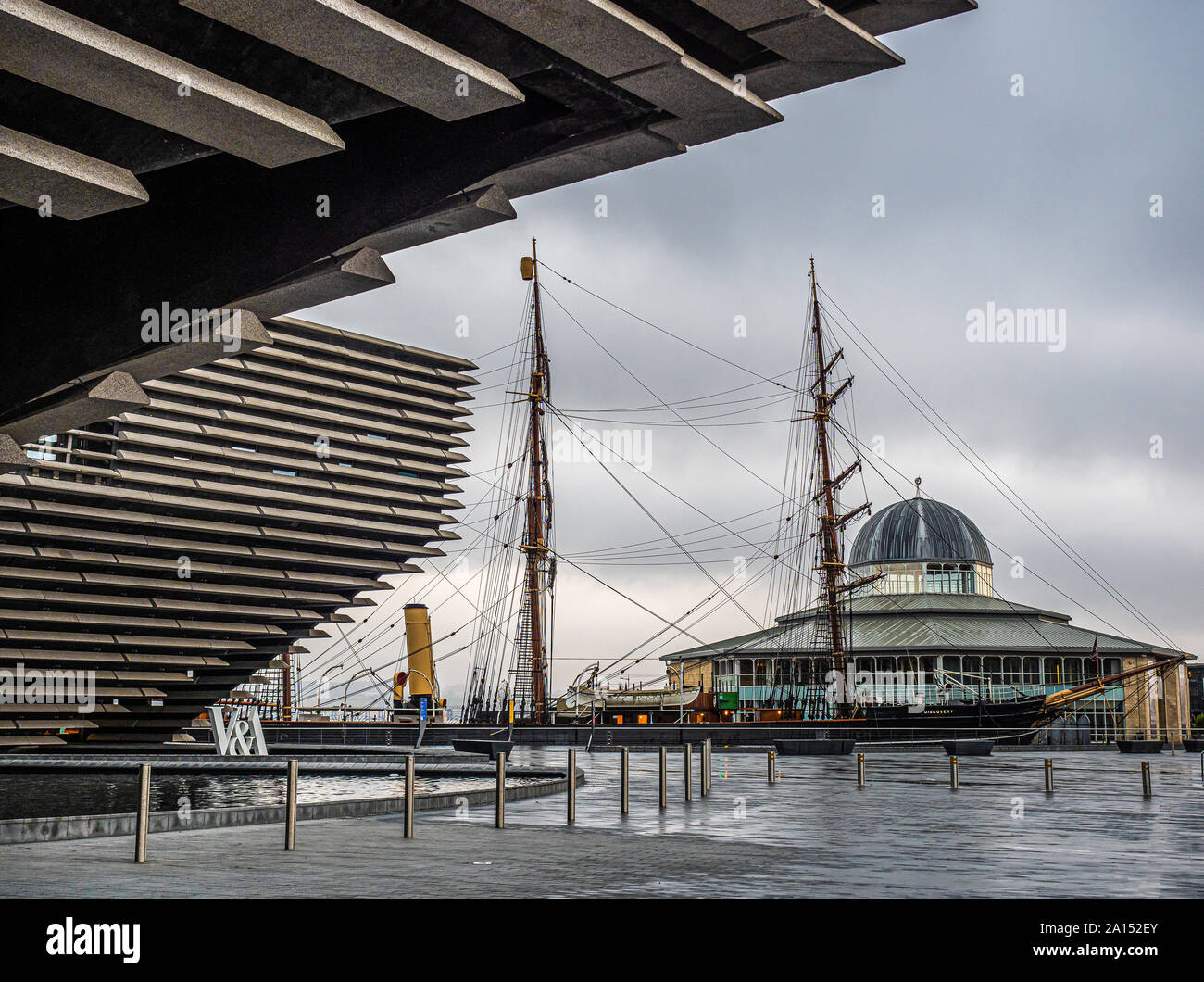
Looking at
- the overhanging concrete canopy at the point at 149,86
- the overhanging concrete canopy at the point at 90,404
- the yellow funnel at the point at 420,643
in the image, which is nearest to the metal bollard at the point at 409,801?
the overhanging concrete canopy at the point at 90,404

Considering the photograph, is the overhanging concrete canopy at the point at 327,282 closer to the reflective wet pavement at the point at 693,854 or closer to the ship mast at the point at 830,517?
the reflective wet pavement at the point at 693,854

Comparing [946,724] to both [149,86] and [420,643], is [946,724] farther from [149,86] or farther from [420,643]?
[149,86]

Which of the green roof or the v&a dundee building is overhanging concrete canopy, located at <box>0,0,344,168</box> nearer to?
the v&a dundee building

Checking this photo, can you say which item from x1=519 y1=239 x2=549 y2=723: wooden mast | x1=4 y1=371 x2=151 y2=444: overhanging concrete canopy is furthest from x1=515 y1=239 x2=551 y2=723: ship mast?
x1=4 y1=371 x2=151 y2=444: overhanging concrete canopy

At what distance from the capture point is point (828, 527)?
56.1m

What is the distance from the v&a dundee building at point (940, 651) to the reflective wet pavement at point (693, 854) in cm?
3690

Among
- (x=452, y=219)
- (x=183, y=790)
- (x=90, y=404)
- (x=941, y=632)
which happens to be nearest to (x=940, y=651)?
(x=941, y=632)

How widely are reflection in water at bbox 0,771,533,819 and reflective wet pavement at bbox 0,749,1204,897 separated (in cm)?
210

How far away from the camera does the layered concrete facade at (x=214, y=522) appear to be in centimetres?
3036

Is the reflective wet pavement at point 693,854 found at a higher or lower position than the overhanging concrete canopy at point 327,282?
lower

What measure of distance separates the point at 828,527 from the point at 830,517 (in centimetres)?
68
